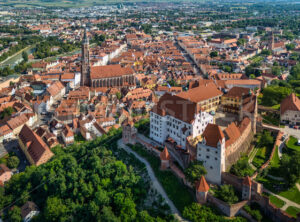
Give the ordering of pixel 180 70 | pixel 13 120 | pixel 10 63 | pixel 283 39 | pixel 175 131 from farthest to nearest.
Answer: pixel 283 39 < pixel 10 63 < pixel 180 70 < pixel 13 120 < pixel 175 131

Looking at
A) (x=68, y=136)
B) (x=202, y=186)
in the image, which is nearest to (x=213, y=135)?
(x=202, y=186)

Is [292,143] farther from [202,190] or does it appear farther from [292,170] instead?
[202,190]

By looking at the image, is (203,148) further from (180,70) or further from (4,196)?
(180,70)

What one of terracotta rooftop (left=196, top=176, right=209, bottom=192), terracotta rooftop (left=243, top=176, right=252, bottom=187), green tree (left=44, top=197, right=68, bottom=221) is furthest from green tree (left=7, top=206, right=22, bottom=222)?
terracotta rooftop (left=243, top=176, right=252, bottom=187)

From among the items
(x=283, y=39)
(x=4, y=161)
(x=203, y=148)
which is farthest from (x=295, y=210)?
(x=283, y=39)

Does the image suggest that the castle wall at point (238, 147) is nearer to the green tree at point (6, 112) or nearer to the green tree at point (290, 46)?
the green tree at point (6, 112)

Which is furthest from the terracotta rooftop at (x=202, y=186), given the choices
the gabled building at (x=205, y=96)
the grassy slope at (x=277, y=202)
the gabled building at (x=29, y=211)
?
the gabled building at (x=29, y=211)
